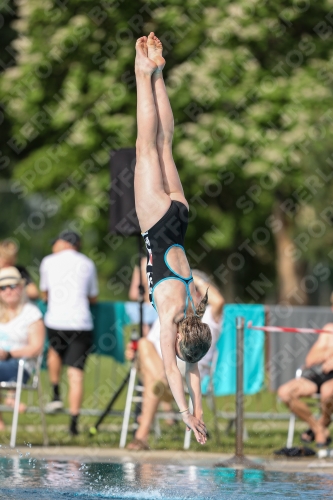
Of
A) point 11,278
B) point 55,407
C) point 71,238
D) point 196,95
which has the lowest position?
point 55,407

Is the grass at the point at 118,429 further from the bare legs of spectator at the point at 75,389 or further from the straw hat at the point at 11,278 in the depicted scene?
the straw hat at the point at 11,278

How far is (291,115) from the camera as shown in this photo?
57.5 feet

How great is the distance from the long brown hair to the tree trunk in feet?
50.1

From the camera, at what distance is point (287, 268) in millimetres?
22766

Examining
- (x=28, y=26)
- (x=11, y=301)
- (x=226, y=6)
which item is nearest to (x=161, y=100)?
(x=11, y=301)

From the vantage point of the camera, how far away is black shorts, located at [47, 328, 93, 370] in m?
10.1

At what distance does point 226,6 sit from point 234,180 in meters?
3.35

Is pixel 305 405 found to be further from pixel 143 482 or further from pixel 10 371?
pixel 10 371

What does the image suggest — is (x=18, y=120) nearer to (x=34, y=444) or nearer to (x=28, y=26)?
→ (x=28, y=26)

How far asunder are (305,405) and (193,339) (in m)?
3.22

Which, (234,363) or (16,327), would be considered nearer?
(16,327)

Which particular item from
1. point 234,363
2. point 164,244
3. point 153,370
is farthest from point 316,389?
point 164,244

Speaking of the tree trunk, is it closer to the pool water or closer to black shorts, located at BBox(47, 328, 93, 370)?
black shorts, located at BBox(47, 328, 93, 370)

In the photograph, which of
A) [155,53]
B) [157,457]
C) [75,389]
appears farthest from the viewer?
[75,389]
